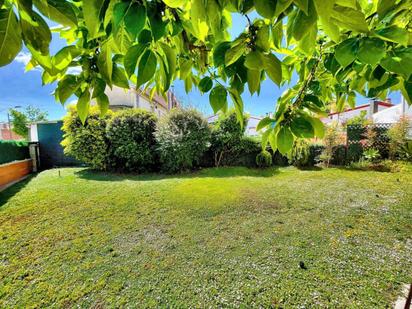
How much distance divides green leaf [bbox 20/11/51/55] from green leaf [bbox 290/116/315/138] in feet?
2.61

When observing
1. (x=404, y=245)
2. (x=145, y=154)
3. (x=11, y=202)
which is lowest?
(x=404, y=245)

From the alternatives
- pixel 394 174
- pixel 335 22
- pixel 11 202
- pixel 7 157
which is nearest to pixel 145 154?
pixel 11 202

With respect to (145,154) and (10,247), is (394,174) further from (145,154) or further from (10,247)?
(10,247)

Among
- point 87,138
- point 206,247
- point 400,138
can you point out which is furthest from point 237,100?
point 400,138

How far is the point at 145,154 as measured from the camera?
29.2 feet

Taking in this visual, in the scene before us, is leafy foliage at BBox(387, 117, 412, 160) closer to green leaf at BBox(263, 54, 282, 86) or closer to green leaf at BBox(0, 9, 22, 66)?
green leaf at BBox(263, 54, 282, 86)

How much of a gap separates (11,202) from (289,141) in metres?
7.08

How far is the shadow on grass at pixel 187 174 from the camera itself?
7.97 metres

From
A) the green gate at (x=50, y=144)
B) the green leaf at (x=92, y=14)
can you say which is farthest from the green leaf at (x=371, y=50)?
the green gate at (x=50, y=144)

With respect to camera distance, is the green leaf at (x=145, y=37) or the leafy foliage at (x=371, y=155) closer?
the green leaf at (x=145, y=37)

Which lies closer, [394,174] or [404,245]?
[404,245]

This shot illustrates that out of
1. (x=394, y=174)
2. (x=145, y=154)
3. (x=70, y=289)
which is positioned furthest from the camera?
→ (x=145, y=154)

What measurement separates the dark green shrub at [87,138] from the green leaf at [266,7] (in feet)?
31.3

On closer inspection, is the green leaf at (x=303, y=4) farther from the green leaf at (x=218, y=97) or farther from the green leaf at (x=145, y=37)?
the green leaf at (x=218, y=97)
